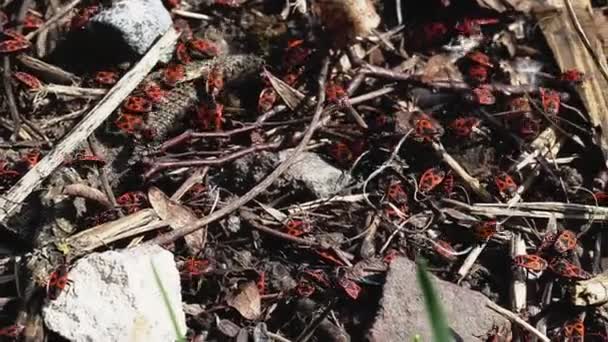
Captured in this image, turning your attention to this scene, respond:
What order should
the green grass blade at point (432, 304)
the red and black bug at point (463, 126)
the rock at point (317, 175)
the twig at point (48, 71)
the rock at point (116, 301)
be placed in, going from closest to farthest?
the green grass blade at point (432, 304) < the rock at point (116, 301) < the rock at point (317, 175) < the red and black bug at point (463, 126) < the twig at point (48, 71)

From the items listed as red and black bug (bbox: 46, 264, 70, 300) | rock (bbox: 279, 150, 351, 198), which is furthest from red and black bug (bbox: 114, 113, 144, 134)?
red and black bug (bbox: 46, 264, 70, 300)

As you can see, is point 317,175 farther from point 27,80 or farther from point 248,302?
point 27,80

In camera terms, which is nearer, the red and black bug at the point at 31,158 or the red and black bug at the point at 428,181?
the red and black bug at the point at 31,158

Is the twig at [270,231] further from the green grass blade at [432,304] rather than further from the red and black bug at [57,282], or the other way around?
the green grass blade at [432,304]

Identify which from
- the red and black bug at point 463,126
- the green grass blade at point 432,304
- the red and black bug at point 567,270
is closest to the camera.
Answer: the green grass blade at point 432,304

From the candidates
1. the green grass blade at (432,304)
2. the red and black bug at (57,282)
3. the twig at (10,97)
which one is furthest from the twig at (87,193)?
the green grass blade at (432,304)

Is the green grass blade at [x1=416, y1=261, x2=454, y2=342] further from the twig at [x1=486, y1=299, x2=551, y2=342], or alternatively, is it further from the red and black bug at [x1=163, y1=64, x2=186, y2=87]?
the red and black bug at [x1=163, y1=64, x2=186, y2=87]

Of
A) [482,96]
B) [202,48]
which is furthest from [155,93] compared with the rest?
[482,96]
